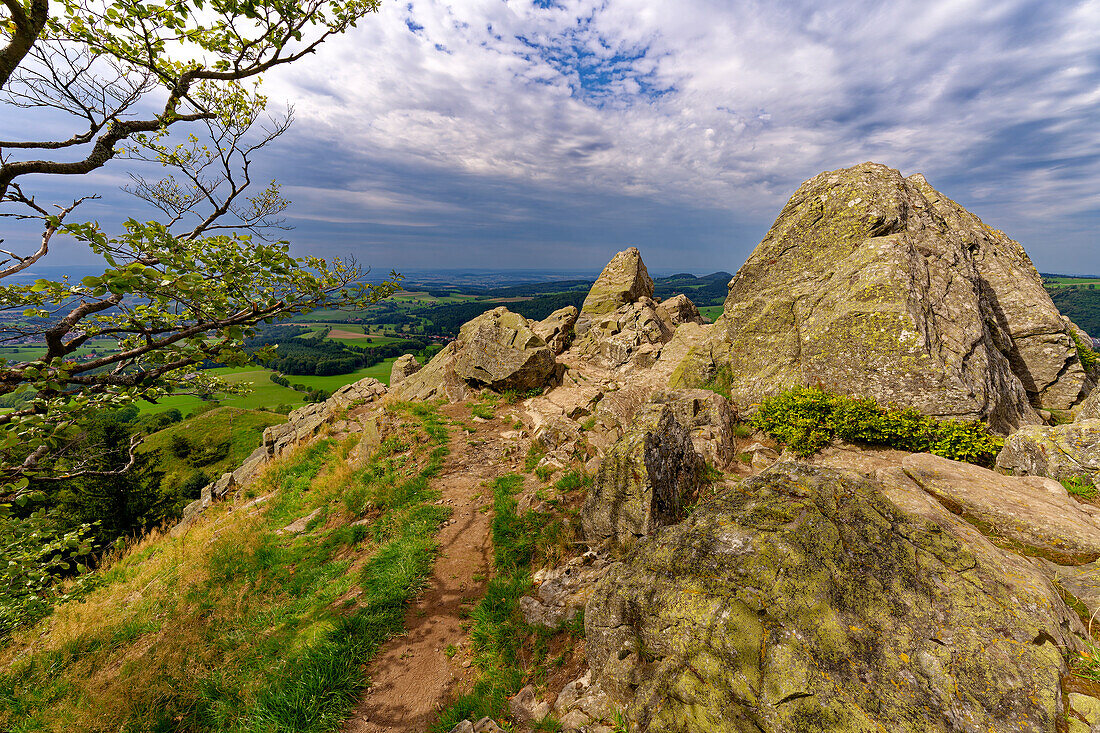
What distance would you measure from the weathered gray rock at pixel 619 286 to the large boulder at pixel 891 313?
11918 mm

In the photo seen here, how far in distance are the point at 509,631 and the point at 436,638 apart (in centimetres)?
163

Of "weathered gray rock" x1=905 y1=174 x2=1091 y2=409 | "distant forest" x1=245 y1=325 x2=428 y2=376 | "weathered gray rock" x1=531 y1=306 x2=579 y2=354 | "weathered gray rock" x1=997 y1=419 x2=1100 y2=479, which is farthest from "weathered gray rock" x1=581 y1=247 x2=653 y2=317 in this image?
"distant forest" x1=245 y1=325 x2=428 y2=376

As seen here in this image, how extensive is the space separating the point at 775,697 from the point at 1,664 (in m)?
15.1

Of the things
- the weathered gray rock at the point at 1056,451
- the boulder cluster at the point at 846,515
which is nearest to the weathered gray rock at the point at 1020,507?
the boulder cluster at the point at 846,515

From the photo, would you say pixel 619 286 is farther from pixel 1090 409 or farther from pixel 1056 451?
pixel 1056 451

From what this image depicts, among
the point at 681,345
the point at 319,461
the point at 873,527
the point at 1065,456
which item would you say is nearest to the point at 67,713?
the point at 319,461

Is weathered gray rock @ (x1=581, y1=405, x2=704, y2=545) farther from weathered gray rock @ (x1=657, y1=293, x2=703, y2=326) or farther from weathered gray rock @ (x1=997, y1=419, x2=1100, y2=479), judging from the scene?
weathered gray rock @ (x1=657, y1=293, x2=703, y2=326)

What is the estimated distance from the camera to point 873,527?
18.7 ft

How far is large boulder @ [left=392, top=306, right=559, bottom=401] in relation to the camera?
2208cm

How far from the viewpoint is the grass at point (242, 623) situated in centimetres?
652

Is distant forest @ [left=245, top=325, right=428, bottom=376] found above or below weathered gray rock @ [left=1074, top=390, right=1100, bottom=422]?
below

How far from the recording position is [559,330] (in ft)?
99.0

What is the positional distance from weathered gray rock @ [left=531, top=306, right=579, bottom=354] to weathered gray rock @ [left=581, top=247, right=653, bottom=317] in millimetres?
1315

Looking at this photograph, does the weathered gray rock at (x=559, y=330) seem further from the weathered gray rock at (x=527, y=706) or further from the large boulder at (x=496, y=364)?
the weathered gray rock at (x=527, y=706)
